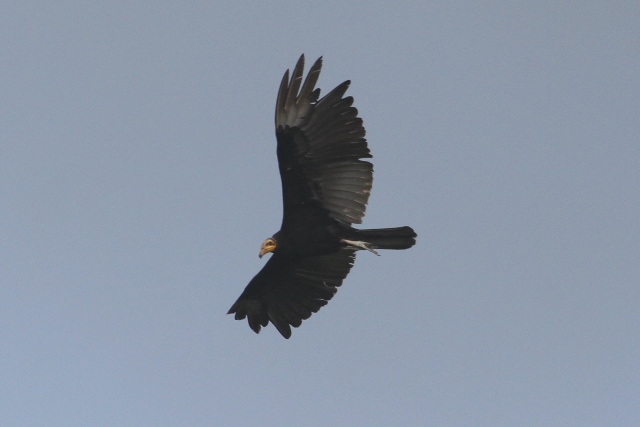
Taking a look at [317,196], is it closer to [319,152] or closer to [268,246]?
[319,152]

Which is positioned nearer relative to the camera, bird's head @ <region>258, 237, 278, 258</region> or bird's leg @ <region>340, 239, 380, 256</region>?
bird's leg @ <region>340, 239, 380, 256</region>

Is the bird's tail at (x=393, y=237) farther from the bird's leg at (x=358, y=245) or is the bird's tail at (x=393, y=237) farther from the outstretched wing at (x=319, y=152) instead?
the outstretched wing at (x=319, y=152)

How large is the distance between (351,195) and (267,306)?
348 cm

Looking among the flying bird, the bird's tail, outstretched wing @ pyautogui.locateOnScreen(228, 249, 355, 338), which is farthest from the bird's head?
the bird's tail

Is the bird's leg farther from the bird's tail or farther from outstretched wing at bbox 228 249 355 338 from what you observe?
outstretched wing at bbox 228 249 355 338

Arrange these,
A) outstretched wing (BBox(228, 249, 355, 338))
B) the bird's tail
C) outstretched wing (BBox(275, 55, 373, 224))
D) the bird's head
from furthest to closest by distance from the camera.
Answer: outstretched wing (BBox(228, 249, 355, 338)) → the bird's head → the bird's tail → outstretched wing (BBox(275, 55, 373, 224))

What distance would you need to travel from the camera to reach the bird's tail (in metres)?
21.3

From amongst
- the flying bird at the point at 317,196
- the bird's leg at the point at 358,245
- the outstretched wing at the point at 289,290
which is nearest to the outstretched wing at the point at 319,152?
the flying bird at the point at 317,196

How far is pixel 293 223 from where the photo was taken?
2208cm

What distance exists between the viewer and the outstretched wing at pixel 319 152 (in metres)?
20.8

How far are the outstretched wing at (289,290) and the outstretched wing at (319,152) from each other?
60.9 inches

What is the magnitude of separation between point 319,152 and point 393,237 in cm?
207

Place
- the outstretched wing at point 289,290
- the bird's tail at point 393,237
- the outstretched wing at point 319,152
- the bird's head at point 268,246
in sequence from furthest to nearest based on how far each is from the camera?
the outstretched wing at point 289,290 < the bird's head at point 268,246 < the bird's tail at point 393,237 < the outstretched wing at point 319,152

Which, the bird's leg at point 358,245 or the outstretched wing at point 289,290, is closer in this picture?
the bird's leg at point 358,245
